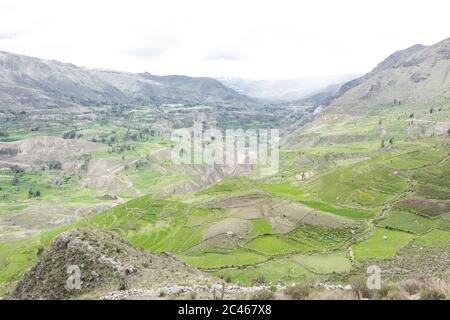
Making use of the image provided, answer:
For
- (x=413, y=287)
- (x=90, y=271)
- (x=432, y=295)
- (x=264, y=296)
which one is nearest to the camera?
(x=432, y=295)

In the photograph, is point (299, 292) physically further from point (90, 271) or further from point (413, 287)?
point (90, 271)

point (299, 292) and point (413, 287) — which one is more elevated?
point (299, 292)

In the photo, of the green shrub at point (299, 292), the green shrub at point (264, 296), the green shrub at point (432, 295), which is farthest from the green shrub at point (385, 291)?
the green shrub at point (264, 296)

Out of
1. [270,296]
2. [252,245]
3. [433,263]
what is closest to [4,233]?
[252,245]

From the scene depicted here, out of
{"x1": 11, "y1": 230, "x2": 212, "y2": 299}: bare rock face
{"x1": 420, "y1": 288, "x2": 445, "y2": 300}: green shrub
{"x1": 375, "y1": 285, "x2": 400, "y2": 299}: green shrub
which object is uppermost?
{"x1": 420, "y1": 288, "x2": 445, "y2": 300}: green shrub

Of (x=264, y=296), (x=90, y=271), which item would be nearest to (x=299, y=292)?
(x=264, y=296)

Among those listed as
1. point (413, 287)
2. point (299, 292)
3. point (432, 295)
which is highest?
point (432, 295)

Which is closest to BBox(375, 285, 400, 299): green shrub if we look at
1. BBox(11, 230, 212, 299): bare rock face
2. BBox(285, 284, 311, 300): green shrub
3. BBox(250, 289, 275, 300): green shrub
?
BBox(285, 284, 311, 300): green shrub

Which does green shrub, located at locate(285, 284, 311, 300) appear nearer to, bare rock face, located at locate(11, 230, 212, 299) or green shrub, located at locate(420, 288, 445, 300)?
green shrub, located at locate(420, 288, 445, 300)
